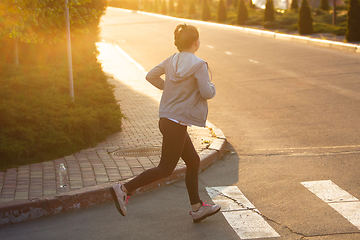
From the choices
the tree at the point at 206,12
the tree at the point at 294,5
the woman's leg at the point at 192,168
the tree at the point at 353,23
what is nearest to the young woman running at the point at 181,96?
the woman's leg at the point at 192,168

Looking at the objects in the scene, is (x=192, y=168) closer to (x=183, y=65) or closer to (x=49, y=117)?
(x=183, y=65)

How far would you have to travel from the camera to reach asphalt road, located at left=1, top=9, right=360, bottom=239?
4297 millimetres

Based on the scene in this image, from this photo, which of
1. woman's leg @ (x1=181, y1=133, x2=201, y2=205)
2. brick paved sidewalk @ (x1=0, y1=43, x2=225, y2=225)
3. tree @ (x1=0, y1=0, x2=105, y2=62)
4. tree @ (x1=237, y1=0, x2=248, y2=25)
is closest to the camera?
woman's leg @ (x1=181, y1=133, x2=201, y2=205)

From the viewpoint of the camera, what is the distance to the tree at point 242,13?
3769cm

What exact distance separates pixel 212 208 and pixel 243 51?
1706cm

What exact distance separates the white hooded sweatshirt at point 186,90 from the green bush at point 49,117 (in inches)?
113

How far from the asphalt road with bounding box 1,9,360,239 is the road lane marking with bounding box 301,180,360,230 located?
0.08 m

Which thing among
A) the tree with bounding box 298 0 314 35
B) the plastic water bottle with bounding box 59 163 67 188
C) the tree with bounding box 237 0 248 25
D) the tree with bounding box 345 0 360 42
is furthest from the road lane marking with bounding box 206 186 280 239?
the tree with bounding box 237 0 248 25

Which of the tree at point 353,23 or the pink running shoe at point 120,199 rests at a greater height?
the tree at point 353,23

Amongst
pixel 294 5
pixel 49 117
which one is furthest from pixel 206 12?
pixel 49 117

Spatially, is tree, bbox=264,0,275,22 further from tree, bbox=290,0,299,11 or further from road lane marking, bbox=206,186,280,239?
road lane marking, bbox=206,186,280,239

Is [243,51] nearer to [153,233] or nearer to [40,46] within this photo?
[40,46]

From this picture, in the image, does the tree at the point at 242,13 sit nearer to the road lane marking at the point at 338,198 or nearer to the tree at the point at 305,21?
the tree at the point at 305,21

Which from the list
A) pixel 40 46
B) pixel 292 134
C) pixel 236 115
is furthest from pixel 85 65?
pixel 292 134
